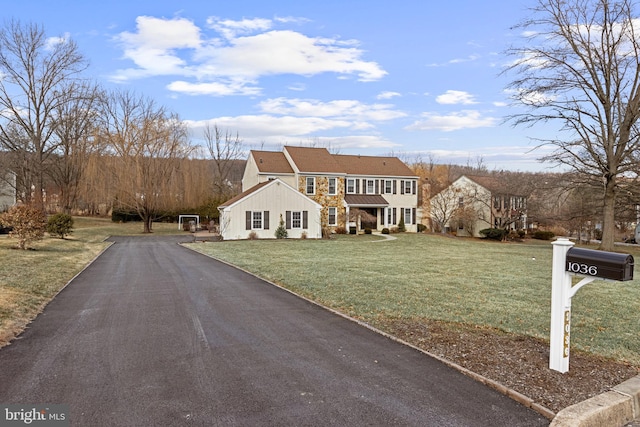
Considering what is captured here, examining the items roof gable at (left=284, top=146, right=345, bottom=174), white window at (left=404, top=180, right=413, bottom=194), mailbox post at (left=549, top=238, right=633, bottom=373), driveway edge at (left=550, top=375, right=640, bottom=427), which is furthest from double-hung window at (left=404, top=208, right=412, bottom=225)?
driveway edge at (left=550, top=375, right=640, bottom=427)

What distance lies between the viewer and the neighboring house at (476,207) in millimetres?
38656

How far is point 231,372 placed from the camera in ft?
15.1

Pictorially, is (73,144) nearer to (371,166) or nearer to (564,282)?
(371,166)

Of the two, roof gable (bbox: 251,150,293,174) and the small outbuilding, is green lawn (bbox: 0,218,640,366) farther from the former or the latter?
roof gable (bbox: 251,150,293,174)

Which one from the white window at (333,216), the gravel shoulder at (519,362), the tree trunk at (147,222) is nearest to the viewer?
the gravel shoulder at (519,362)

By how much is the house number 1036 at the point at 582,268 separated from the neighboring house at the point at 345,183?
27530 mm

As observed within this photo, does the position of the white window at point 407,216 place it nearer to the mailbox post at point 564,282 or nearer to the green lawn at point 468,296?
the green lawn at point 468,296

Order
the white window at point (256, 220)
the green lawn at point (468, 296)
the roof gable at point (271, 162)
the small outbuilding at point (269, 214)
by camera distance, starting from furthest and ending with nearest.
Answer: the roof gable at point (271, 162), the white window at point (256, 220), the small outbuilding at point (269, 214), the green lawn at point (468, 296)

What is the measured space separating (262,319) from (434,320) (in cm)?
292

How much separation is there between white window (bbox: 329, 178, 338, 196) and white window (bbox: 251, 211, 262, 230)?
874 centimetres

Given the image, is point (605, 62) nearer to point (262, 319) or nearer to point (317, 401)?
point (262, 319)

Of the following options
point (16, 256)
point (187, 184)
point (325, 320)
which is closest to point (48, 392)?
point (325, 320)

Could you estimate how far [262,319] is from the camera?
7.01 metres

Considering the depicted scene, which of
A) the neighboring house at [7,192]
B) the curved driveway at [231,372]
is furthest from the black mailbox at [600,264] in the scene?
the neighboring house at [7,192]
